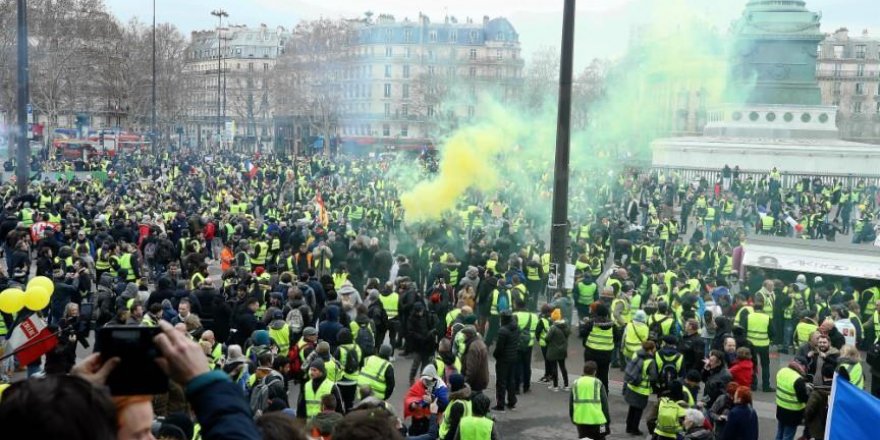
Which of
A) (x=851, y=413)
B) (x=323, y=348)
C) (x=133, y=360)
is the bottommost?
(x=323, y=348)

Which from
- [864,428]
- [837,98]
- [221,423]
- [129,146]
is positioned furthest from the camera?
[837,98]

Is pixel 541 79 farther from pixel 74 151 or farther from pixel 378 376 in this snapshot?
pixel 378 376

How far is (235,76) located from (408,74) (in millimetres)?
36118

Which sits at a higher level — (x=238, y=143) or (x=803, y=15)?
(x=803, y=15)

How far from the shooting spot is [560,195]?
1438 centimetres

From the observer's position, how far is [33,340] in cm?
881

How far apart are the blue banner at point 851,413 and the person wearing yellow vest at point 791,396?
3281mm

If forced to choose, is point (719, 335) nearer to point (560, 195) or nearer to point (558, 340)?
point (558, 340)

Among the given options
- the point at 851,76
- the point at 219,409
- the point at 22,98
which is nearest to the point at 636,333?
the point at 219,409

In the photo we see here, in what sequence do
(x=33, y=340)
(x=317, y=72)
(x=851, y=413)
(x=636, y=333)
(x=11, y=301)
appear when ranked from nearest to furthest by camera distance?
(x=851, y=413) → (x=33, y=340) → (x=11, y=301) → (x=636, y=333) → (x=317, y=72)

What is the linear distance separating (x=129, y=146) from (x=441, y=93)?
2458 cm

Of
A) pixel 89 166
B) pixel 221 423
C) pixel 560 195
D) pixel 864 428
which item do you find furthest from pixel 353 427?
pixel 89 166

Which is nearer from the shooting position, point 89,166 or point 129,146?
point 89,166

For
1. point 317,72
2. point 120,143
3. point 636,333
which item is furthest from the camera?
point 317,72
